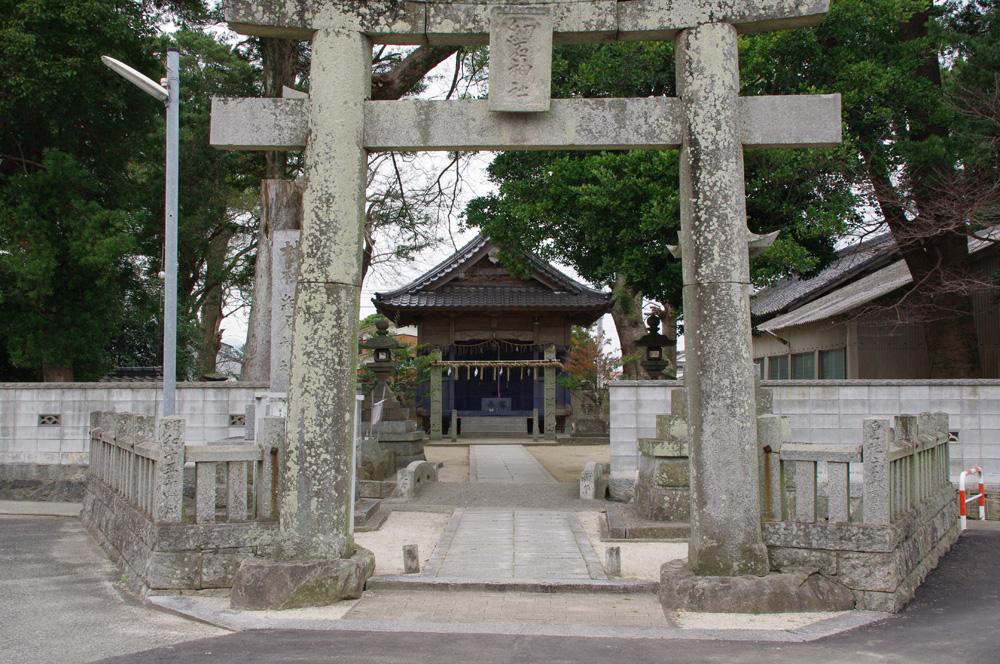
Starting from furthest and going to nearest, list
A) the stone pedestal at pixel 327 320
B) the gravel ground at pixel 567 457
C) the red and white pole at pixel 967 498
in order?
the gravel ground at pixel 567 457 < the red and white pole at pixel 967 498 < the stone pedestal at pixel 327 320

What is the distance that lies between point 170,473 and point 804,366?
22269mm

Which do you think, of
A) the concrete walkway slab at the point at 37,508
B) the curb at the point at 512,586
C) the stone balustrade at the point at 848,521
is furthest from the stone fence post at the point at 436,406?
the stone balustrade at the point at 848,521

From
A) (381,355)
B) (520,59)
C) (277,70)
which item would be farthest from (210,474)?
(381,355)

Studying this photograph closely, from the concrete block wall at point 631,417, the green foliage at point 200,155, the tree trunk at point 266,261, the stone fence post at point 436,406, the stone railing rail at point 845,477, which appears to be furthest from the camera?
the stone fence post at point 436,406

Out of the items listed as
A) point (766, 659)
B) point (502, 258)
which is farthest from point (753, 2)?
point (502, 258)

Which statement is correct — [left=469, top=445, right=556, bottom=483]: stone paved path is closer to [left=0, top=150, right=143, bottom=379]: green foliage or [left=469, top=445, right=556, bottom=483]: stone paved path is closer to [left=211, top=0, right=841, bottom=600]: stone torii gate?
[left=0, top=150, right=143, bottom=379]: green foliage

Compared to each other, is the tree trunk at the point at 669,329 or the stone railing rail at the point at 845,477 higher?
the tree trunk at the point at 669,329

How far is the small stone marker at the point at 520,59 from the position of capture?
833 centimetres

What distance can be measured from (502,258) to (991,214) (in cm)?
935

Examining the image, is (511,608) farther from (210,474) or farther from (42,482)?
(42,482)

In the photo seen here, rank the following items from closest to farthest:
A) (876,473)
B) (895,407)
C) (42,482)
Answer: (876,473) → (895,407) → (42,482)

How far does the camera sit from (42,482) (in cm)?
1731

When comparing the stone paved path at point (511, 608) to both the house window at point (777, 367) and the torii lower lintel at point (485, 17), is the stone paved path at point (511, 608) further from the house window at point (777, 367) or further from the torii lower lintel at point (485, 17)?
the house window at point (777, 367)

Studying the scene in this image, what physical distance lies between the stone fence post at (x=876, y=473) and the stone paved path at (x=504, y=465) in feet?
35.5
